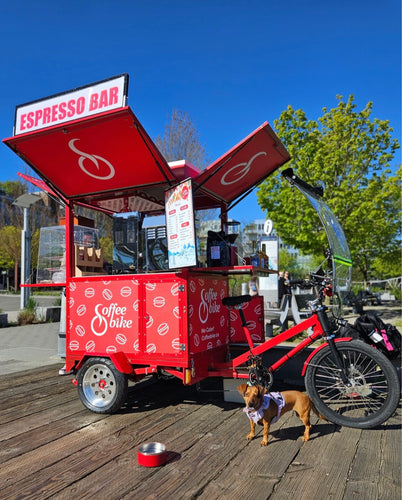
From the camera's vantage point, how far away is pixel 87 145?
450cm

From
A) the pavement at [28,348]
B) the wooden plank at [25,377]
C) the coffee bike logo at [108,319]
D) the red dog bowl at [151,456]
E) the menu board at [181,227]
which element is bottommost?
the red dog bowl at [151,456]

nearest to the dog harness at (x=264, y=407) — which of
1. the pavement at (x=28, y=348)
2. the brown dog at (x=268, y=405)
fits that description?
the brown dog at (x=268, y=405)

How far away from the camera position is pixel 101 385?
4719 millimetres

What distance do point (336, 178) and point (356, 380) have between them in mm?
12350

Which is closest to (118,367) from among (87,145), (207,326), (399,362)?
(207,326)

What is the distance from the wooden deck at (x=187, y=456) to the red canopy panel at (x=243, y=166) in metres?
2.63

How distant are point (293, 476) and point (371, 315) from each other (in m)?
2.48

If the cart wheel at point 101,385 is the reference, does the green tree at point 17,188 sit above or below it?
above

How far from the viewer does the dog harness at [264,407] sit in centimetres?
354

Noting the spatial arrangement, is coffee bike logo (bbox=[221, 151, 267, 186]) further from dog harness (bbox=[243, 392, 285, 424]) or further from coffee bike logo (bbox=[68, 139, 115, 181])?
dog harness (bbox=[243, 392, 285, 424])

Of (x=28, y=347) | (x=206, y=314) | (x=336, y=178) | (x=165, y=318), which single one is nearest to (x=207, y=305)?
(x=206, y=314)

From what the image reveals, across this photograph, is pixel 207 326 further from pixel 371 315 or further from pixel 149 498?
pixel 149 498

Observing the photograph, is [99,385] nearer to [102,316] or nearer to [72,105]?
[102,316]

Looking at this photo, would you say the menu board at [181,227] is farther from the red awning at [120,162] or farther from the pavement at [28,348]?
the pavement at [28,348]
